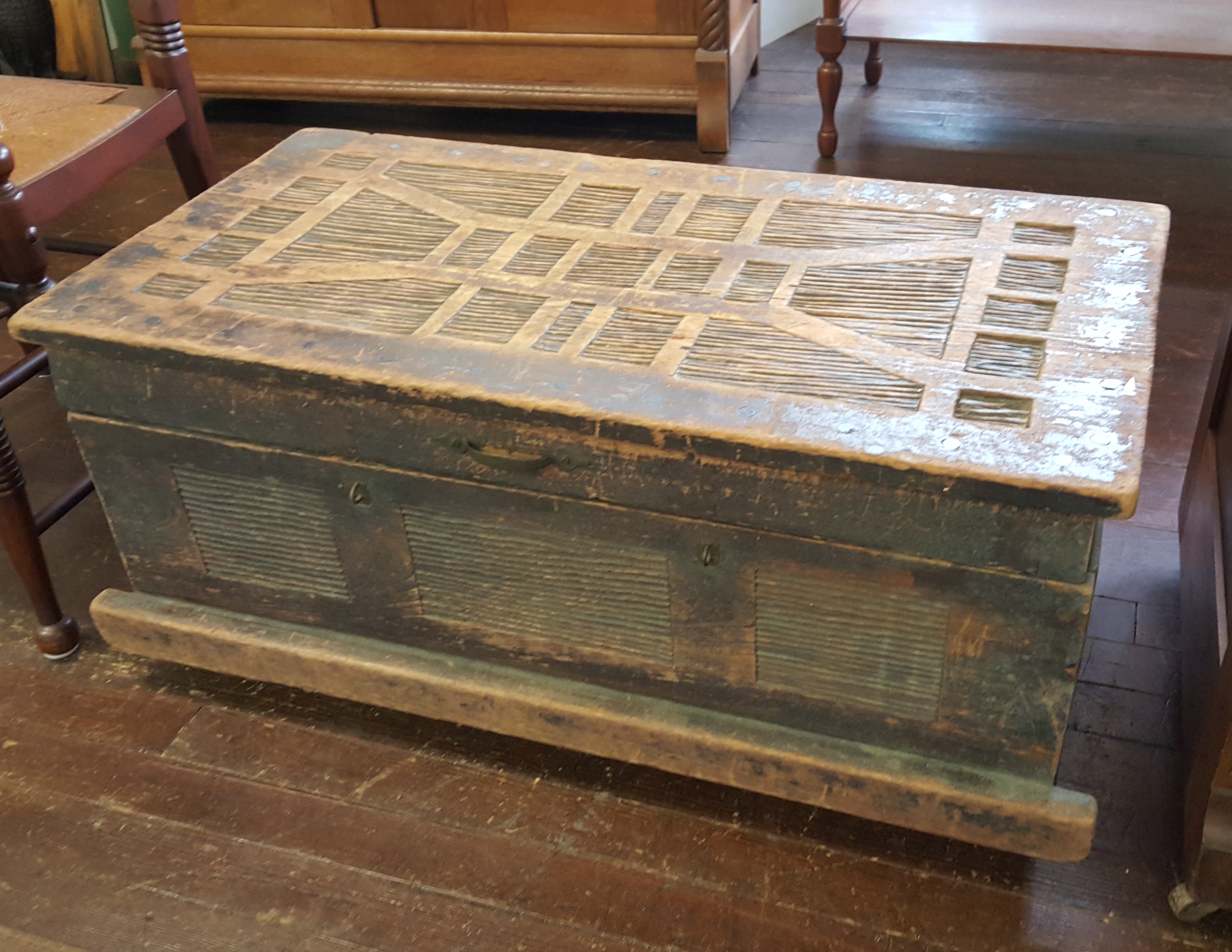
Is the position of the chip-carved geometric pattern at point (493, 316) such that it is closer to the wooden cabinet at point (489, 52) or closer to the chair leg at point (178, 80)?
the chair leg at point (178, 80)

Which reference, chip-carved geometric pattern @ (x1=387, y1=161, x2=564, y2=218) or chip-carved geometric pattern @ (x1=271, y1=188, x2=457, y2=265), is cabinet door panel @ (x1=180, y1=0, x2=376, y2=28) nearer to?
chip-carved geometric pattern @ (x1=387, y1=161, x2=564, y2=218)

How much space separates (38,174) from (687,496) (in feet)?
3.84

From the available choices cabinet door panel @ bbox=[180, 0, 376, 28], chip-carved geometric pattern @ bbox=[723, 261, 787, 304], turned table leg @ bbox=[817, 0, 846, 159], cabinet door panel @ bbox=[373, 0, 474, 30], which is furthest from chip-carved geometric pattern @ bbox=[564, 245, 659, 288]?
cabinet door panel @ bbox=[180, 0, 376, 28]

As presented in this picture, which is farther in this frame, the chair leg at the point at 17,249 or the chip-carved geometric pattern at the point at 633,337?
the chair leg at the point at 17,249

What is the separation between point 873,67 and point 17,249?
Result: 8.18 ft

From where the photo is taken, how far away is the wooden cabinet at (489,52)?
2.92 meters

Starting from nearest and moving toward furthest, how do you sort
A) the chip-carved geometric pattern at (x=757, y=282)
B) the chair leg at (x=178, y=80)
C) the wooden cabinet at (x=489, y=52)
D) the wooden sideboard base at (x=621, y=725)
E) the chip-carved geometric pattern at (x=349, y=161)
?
the wooden sideboard base at (x=621, y=725)
the chip-carved geometric pattern at (x=757, y=282)
the chip-carved geometric pattern at (x=349, y=161)
the chair leg at (x=178, y=80)
the wooden cabinet at (x=489, y=52)

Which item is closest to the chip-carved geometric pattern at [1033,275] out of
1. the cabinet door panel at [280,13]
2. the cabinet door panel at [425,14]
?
the cabinet door panel at [425,14]

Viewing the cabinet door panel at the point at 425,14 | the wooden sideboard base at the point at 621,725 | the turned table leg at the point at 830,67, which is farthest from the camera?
the cabinet door panel at the point at 425,14

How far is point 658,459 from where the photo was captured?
→ 3.91 ft

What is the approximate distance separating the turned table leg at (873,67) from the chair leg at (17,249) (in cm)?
240

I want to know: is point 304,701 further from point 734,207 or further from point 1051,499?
point 1051,499

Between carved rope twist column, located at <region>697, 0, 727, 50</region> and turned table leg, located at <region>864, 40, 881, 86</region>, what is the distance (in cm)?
68

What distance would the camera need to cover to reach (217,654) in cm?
155
